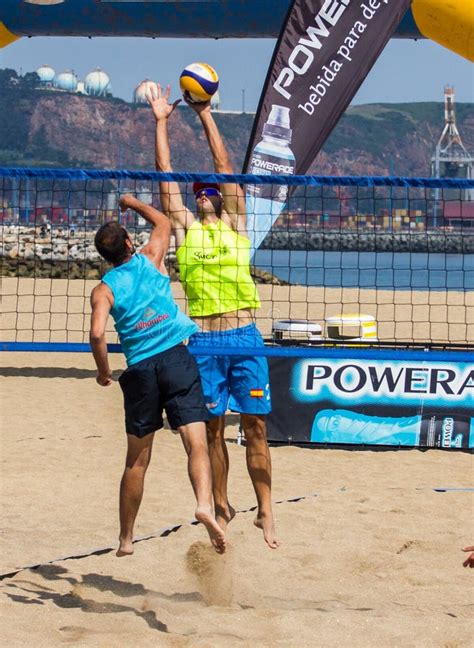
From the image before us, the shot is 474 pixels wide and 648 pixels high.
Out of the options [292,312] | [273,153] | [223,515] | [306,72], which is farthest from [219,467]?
[292,312]

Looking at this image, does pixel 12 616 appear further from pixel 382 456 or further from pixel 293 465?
pixel 382 456

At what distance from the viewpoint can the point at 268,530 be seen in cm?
577

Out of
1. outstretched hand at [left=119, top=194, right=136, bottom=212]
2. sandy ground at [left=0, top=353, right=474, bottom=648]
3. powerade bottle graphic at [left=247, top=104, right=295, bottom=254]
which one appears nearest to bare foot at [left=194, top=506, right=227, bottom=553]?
sandy ground at [left=0, top=353, right=474, bottom=648]

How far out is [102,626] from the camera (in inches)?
199

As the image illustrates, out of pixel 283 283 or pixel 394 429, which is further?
pixel 283 283

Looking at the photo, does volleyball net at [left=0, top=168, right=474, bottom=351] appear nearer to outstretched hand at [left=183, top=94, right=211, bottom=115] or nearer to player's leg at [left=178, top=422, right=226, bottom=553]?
outstretched hand at [left=183, top=94, right=211, bottom=115]

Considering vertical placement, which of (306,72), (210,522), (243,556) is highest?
(306,72)

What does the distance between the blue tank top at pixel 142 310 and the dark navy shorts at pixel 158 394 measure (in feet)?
0.20

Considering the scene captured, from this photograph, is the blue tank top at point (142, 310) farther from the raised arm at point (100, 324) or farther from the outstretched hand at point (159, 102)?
the outstretched hand at point (159, 102)

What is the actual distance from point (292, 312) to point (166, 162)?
50.4 feet

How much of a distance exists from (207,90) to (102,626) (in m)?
2.86

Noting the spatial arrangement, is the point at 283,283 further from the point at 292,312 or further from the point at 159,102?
the point at 159,102

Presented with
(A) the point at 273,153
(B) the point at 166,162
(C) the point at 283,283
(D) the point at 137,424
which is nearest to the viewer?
(D) the point at 137,424

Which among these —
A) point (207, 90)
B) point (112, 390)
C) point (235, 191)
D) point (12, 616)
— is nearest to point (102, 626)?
point (12, 616)
